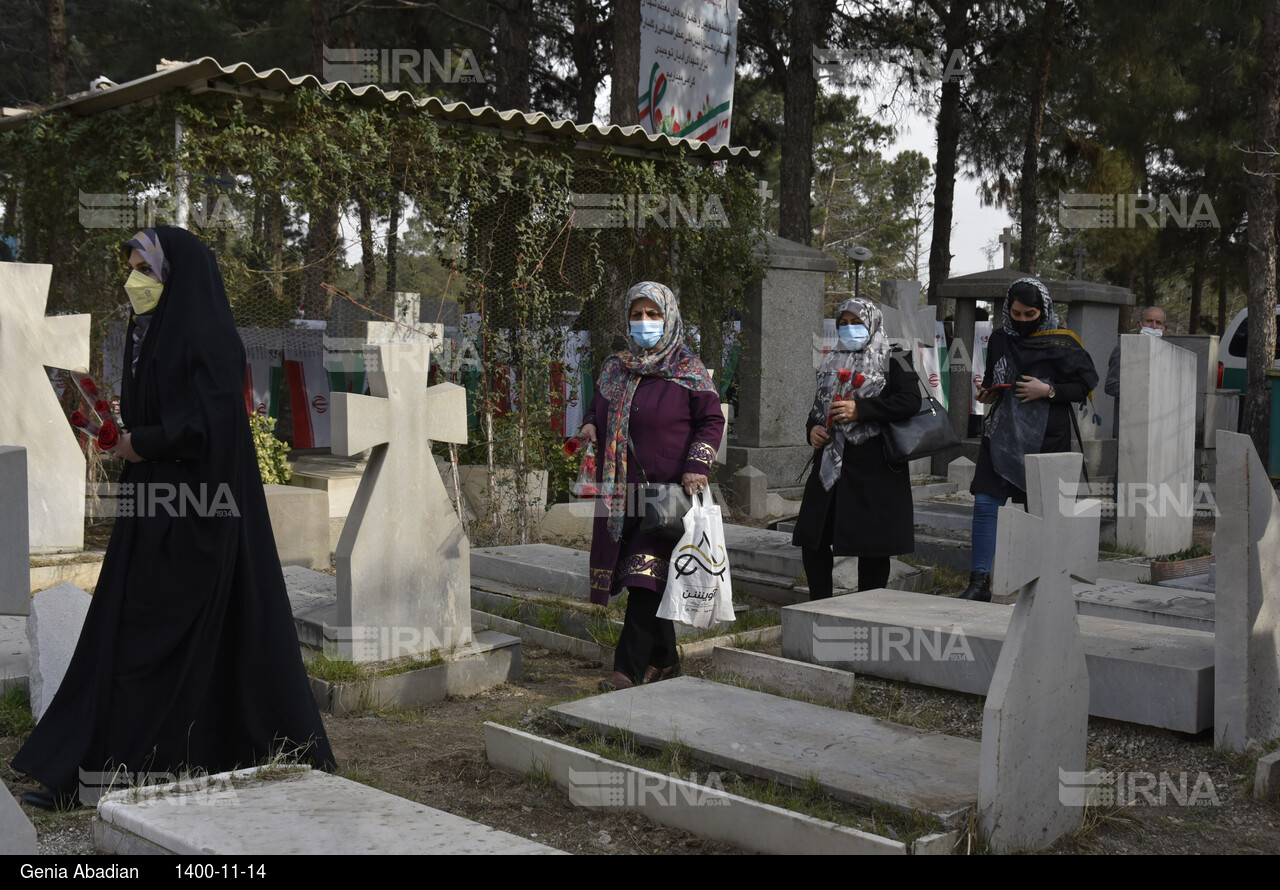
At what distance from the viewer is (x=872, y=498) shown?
18.6 ft

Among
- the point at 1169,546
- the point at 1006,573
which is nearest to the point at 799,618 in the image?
the point at 1006,573

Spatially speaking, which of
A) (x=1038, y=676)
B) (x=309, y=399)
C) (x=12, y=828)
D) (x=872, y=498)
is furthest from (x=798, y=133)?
(x=12, y=828)

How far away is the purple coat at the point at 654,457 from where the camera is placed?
197 inches

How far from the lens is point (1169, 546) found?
7758 millimetres

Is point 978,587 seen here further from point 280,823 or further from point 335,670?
point 280,823

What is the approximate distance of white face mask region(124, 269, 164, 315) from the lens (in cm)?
380

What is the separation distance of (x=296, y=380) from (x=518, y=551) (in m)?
5.88

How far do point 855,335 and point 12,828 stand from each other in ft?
14.5

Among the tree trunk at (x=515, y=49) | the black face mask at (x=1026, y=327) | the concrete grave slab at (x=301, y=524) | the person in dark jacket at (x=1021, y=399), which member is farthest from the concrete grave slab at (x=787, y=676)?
the tree trunk at (x=515, y=49)

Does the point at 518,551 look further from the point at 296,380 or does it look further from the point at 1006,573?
the point at 296,380

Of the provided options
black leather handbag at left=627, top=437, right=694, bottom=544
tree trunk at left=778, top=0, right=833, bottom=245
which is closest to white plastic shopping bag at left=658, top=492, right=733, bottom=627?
black leather handbag at left=627, top=437, right=694, bottom=544

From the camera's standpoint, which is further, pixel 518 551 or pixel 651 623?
pixel 518 551

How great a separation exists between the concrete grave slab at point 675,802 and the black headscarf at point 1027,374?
3.18 m

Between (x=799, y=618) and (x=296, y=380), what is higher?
(x=296, y=380)
